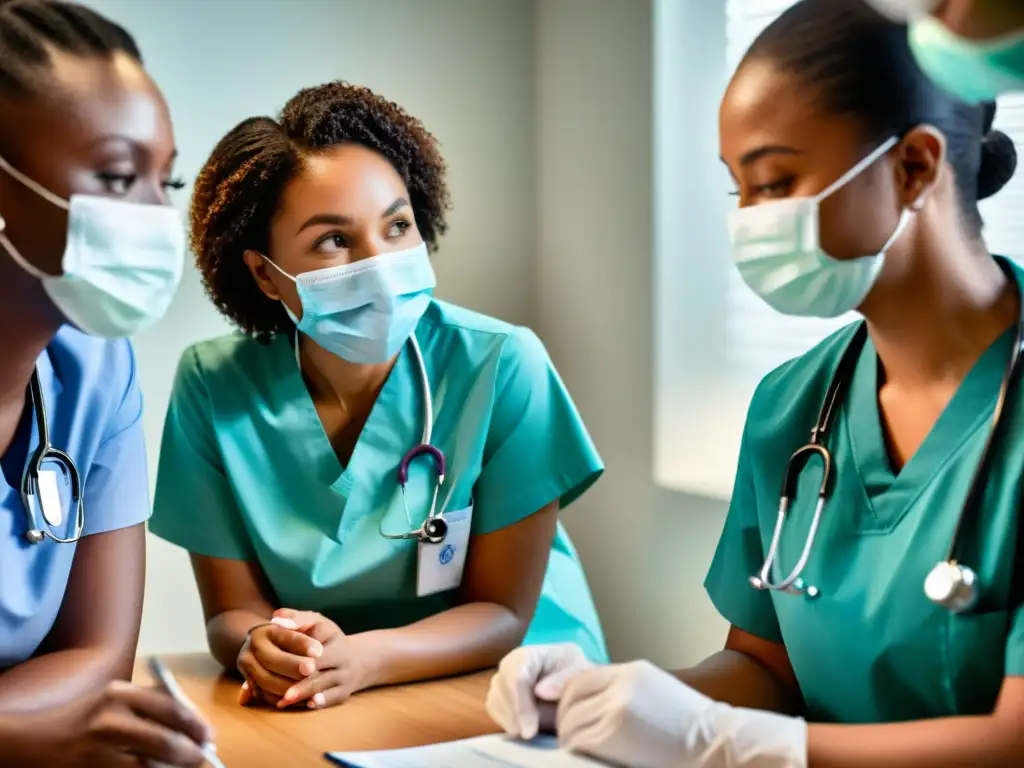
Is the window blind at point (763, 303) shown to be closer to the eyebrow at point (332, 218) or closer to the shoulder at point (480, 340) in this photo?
the shoulder at point (480, 340)

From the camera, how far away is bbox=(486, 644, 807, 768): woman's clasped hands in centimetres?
98

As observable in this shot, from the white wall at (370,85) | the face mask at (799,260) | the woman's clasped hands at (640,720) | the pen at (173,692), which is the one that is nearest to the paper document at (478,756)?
the woman's clasped hands at (640,720)

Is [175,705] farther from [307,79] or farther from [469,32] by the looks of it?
[469,32]

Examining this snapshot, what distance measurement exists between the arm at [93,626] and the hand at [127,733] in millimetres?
155

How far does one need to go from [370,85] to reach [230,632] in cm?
94

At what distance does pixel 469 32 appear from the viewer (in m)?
2.06

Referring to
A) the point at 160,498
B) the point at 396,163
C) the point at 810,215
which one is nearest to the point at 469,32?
the point at 396,163

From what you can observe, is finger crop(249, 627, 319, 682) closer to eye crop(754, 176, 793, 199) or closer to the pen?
the pen

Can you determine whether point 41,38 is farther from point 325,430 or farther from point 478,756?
point 478,756

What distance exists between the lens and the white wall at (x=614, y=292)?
1896mm

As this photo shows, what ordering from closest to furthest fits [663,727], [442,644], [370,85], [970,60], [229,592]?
[970,60]
[663,727]
[442,644]
[229,592]
[370,85]

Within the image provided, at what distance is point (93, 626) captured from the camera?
126 centimetres

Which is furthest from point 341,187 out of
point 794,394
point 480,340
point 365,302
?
point 794,394

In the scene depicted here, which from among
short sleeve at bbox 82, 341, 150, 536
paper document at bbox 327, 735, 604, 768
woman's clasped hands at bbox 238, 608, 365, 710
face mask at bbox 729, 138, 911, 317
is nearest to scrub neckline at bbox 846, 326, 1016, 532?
face mask at bbox 729, 138, 911, 317
